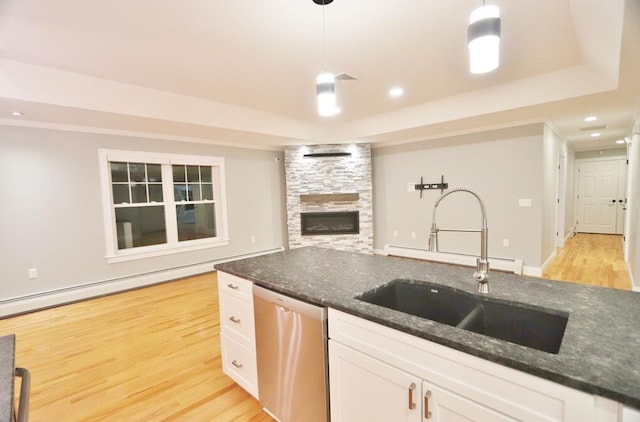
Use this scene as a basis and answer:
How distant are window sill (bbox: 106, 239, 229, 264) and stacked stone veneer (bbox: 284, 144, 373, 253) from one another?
1651 mm

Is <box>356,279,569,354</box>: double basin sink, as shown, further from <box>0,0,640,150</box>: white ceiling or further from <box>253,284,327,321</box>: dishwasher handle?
<box>0,0,640,150</box>: white ceiling

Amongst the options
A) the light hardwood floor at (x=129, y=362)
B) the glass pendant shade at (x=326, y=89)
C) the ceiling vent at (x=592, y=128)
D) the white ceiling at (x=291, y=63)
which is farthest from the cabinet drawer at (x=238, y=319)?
the ceiling vent at (x=592, y=128)

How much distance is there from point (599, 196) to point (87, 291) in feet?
37.1

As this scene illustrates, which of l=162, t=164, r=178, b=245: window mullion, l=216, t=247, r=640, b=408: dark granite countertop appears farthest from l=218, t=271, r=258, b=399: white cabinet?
l=162, t=164, r=178, b=245: window mullion

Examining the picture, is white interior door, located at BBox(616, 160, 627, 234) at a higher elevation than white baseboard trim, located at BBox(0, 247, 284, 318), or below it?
higher

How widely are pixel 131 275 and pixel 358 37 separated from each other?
454cm

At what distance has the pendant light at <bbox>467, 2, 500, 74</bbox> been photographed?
1321mm

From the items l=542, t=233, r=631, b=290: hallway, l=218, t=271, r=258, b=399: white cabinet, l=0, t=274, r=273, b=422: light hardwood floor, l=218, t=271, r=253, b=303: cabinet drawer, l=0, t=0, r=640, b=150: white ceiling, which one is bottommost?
l=0, t=274, r=273, b=422: light hardwood floor

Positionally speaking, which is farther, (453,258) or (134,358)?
(453,258)

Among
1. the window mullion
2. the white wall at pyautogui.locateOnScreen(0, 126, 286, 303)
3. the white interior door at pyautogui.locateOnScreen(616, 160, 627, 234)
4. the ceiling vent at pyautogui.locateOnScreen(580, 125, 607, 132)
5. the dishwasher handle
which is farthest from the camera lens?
the white interior door at pyautogui.locateOnScreen(616, 160, 627, 234)

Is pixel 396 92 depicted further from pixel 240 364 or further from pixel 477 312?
pixel 240 364

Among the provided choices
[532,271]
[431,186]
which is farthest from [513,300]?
[431,186]

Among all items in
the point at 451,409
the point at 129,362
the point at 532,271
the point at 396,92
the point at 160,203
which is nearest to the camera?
the point at 451,409

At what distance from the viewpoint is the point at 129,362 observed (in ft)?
8.55
